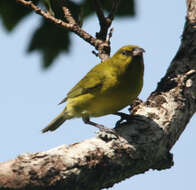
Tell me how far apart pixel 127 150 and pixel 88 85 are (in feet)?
5.45

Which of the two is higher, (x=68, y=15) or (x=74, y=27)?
(x=68, y=15)

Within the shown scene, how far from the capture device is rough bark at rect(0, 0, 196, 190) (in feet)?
9.20

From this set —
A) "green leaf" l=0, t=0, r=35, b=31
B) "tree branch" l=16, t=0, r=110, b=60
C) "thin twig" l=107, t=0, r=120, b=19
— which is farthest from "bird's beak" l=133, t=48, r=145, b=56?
"green leaf" l=0, t=0, r=35, b=31

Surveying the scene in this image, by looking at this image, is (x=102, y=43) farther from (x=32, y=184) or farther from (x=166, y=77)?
(x=32, y=184)

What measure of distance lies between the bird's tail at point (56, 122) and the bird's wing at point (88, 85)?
0.31 metres

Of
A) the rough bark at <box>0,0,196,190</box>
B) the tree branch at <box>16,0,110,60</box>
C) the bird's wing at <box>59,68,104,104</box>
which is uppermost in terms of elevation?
the tree branch at <box>16,0,110,60</box>

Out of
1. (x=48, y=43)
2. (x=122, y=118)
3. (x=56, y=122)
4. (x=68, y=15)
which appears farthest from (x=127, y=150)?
(x=56, y=122)

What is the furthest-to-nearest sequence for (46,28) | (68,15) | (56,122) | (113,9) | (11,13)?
(56,122)
(68,15)
(113,9)
(46,28)
(11,13)

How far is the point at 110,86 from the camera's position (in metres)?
4.52

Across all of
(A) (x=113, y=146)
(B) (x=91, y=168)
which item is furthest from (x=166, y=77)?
(B) (x=91, y=168)

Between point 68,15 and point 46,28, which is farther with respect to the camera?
point 68,15

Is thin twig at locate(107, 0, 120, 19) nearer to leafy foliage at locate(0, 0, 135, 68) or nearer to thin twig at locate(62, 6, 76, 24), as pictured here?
leafy foliage at locate(0, 0, 135, 68)

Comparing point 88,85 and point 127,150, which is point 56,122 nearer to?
point 88,85

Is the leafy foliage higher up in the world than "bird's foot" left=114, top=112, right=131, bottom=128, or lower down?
higher up
